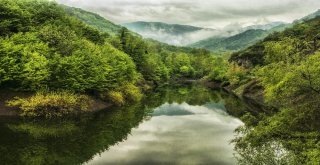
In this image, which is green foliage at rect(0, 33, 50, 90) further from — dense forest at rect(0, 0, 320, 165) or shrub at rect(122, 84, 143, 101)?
shrub at rect(122, 84, 143, 101)

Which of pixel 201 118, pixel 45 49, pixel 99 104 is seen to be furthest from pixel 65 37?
pixel 201 118

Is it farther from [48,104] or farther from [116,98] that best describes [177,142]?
[116,98]

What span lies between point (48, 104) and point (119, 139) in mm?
16275

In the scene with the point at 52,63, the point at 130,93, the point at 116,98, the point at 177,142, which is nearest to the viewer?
the point at 177,142

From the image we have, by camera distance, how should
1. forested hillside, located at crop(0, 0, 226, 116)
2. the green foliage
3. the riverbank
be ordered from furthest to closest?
forested hillside, located at crop(0, 0, 226, 116) → the green foliage → the riverbank

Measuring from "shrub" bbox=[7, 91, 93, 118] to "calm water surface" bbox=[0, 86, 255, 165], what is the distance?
10.0 ft

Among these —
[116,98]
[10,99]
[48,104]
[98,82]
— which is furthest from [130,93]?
[10,99]

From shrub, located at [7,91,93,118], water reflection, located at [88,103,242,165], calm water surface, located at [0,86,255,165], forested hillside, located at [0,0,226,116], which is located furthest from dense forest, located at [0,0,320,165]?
calm water surface, located at [0,86,255,165]

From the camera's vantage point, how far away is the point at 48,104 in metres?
56.3

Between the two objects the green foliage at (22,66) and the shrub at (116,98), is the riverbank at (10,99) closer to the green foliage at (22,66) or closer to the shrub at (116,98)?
the green foliage at (22,66)

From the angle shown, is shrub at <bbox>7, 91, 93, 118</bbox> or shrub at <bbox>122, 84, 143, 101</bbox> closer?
shrub at <bbox>7, 91, 93, 118</bbox>

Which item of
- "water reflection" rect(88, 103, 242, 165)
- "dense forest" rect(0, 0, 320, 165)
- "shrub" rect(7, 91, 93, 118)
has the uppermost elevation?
"dense forest" rect(0, 0, 320, 165)

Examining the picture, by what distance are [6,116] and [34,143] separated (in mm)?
16098

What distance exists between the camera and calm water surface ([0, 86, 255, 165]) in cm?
3641
